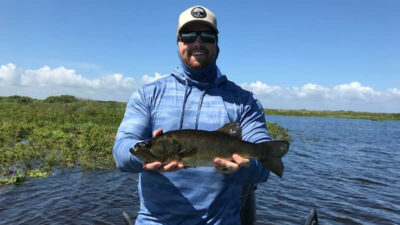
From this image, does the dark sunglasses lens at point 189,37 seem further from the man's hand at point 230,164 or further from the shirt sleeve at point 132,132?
the man's hand at point 230,164

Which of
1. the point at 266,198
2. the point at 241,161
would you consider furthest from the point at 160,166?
the point at 266,198

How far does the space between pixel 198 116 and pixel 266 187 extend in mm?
13400

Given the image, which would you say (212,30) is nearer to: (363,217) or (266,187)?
(363,217)

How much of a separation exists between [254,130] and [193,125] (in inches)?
29.9

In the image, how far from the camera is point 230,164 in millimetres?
3148

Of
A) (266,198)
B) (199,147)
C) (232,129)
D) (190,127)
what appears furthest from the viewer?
(266,198)

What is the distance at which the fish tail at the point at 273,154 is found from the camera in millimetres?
3386

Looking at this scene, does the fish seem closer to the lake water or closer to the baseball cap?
the baseball cap

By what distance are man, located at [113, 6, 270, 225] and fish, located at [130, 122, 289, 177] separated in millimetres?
100

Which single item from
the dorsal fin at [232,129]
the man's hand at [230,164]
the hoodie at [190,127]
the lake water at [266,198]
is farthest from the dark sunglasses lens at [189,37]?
the lake water at [266,198]

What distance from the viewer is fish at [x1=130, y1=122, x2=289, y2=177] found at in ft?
10.4

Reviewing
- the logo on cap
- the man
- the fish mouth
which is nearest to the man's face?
the man

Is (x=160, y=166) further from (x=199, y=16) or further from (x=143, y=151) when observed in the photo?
(x=199, y=16)

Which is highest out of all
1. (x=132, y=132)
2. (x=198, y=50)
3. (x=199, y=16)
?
(x=199, y=16)
